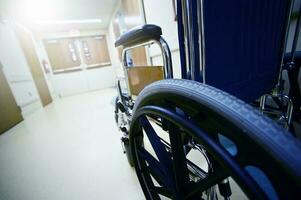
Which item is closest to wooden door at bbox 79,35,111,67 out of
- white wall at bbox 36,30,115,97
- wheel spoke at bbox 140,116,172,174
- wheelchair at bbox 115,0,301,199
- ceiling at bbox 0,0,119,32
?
white wall at bbox 36,30,115,97

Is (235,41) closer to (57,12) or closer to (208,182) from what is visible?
(208,182)

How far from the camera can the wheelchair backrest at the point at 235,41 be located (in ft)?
1.23

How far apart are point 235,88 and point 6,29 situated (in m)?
4.47

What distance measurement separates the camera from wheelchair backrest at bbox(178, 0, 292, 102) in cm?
38

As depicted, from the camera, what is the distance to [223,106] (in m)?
0.24

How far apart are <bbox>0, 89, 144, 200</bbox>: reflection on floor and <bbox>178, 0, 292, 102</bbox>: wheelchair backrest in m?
0.69

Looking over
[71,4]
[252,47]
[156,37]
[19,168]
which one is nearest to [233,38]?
[252,47]

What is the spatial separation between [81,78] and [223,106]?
20.8 feet

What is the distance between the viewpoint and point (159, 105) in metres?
0.38

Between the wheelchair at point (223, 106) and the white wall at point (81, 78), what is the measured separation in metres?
5.77

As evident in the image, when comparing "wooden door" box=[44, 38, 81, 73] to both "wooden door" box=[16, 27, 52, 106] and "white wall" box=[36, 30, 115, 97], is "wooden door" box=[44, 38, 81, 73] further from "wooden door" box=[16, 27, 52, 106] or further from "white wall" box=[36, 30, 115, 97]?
"wooden door" box=[16, 27, 52, 106]

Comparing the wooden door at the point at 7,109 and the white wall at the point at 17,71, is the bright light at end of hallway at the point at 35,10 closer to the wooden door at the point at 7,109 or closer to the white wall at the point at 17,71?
the white wall at the point at 17,71

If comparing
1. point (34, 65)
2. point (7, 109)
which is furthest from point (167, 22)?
point (34, 65)

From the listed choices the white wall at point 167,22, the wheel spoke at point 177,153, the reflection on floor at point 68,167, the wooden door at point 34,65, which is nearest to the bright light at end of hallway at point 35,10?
the wooden door at point 34,65
